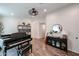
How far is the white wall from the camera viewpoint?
8.41 feet

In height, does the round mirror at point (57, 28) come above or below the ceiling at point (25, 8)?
below

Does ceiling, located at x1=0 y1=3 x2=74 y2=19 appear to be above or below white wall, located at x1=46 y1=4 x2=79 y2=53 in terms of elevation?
above

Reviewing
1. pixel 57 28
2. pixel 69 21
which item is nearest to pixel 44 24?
pixel 57 28

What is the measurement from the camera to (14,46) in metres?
2.71

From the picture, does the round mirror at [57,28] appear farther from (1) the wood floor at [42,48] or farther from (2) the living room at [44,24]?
(1) the wood floor at [42,48]

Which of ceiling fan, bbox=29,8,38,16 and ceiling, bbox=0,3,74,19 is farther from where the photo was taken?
ceiling fan, bbox=29,8,38,16

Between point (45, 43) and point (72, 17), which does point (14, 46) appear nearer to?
point (45, 43)

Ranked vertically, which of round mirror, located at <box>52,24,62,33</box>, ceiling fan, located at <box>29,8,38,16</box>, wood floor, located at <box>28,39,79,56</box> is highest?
ceiling fan, located at <box>29,8,38,16</box>

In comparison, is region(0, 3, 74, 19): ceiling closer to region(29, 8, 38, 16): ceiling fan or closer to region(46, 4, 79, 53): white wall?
region(29, 8, 38, 16): ceiling fan

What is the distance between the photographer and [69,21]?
8.53ft

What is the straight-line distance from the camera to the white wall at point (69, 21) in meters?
2.56

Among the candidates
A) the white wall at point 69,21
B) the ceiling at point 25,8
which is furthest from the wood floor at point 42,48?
the ceiling at point 25,8

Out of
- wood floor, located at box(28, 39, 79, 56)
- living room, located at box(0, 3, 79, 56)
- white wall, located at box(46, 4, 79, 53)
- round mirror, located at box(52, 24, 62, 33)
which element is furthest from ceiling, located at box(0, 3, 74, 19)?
wood floor, located at box(28, 39, 79, 56)

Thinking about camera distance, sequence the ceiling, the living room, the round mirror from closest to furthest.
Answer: the ceiling, the living room, the round mirror
